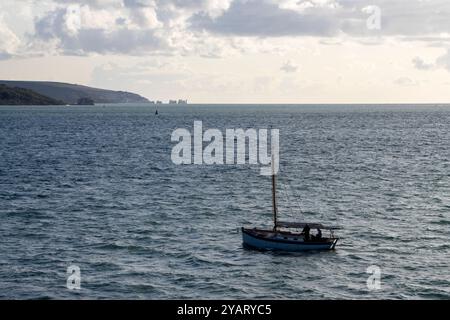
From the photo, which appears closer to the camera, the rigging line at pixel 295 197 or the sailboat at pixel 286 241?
the sailboat at pixel 286 241

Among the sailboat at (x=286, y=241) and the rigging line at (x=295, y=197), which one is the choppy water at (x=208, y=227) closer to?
the rigging line at (x=295, y=197)

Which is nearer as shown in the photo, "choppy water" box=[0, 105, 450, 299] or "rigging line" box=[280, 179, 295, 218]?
"choppy water" box=[0, 105, 450, 299]

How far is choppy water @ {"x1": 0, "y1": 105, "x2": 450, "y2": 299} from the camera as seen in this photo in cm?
3866

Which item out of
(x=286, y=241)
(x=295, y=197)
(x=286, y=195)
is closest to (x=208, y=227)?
(x=286, y=241)

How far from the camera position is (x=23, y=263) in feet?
140

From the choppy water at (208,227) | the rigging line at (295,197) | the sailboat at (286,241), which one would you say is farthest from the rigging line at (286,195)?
the sailboat at (286,241)

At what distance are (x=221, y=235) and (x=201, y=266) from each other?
9.65 meters

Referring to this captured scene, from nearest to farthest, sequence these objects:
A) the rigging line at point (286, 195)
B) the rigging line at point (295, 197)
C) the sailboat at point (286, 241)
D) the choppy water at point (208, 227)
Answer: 1. the choppy water at point (208, 227)
2. the sailboat at point (286, 241)
3. the rigging line at point (286, 195)
4. the rigging line at point (295, 197)

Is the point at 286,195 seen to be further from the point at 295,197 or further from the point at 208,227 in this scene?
the point at 208,227

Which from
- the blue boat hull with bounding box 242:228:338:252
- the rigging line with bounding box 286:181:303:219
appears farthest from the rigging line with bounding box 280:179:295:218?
the blue boat hull with bounding box 242:228:338:252

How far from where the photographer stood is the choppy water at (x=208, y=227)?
38.7 meters

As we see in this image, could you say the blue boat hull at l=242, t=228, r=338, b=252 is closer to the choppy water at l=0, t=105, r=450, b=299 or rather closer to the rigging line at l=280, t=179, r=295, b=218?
the choppy water at l=0, t=105, r=450, b=299
